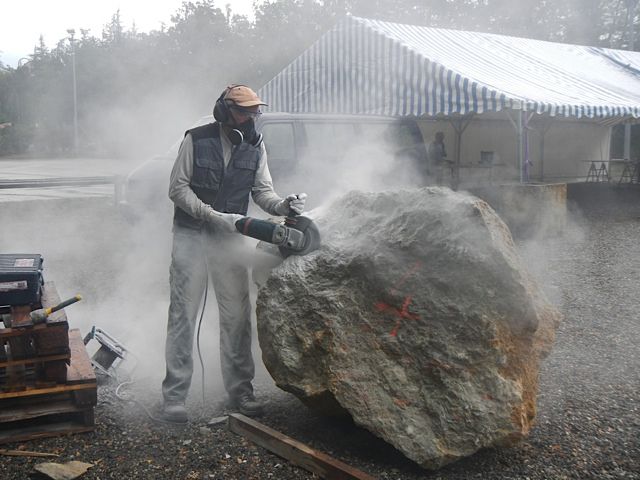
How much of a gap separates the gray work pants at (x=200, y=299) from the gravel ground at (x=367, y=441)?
23 centimetres

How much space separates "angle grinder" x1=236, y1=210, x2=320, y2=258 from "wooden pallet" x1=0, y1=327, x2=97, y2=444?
43.3 inches

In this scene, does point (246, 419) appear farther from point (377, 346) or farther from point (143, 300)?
point (143, 300)

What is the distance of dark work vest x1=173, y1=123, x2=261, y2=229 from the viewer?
11.1 feet

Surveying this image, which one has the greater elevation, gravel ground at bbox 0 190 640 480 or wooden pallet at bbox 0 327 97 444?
wooden pallet at bbox 0 327 97 444

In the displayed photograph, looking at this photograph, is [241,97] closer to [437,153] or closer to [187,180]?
[187,180]

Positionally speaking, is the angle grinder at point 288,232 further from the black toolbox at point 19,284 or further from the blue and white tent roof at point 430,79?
the blue and white tent roof at point 430,79

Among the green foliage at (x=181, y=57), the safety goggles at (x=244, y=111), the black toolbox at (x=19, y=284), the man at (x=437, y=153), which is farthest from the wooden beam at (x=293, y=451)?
the man at (x=437, y=153)

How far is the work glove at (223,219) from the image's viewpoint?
10.8ft

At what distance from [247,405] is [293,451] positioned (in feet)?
1.92

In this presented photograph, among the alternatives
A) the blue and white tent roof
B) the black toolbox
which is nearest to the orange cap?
the black toolbox

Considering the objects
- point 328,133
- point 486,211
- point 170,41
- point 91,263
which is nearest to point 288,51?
point 170,41

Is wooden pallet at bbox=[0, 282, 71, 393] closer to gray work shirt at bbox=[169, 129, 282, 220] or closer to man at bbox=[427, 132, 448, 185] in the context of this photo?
gray work shirt at bbox=[169, 129, 282, 220]

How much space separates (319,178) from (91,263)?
2.89 m

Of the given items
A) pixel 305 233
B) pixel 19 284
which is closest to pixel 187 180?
pixel 305 233
